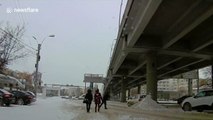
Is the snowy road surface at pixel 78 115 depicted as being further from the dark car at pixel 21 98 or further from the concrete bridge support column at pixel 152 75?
the concrete bridge support column at pixel 152 75

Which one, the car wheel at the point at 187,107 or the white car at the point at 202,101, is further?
the car wheel at the point at 187,107

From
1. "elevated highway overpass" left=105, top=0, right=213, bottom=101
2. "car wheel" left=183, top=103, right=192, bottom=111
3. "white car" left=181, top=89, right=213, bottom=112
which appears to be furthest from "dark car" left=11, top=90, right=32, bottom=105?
"white car" left=181, top=89, right=213, bottom=112

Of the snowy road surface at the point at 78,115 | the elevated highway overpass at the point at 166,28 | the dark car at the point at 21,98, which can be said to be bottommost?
the snowy road surface at the point at 78,115

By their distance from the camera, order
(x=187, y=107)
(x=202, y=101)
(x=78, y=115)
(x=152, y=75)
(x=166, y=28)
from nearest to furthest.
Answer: (x=78, y=115)
(x=202, y=101)
(x=187, y=107)
(x=166, y=28)
(x=152, y=75)

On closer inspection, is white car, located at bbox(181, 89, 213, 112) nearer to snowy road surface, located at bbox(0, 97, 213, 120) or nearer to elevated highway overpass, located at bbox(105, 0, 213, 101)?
snowy road surface, located at bbox(0, 97, 213, 120)

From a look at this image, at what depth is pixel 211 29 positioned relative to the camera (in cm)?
3172

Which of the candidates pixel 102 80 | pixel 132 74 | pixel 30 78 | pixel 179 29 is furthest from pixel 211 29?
pixel 30 78

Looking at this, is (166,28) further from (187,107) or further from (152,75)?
(152,75)

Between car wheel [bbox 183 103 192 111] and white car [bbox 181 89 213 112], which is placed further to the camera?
car wheel [bbox 183 103 192 111]

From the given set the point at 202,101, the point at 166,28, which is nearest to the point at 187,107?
the point at 202,101

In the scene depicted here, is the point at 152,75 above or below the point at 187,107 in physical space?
above

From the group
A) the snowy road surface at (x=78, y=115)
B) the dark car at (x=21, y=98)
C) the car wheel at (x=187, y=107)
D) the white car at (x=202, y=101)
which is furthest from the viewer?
the dark car at (x=21, y=98)

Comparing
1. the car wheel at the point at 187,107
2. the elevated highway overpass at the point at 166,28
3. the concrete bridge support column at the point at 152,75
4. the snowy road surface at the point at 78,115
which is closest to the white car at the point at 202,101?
the car wheel at the point at 187,107

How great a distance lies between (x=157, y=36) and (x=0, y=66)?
2523cm
